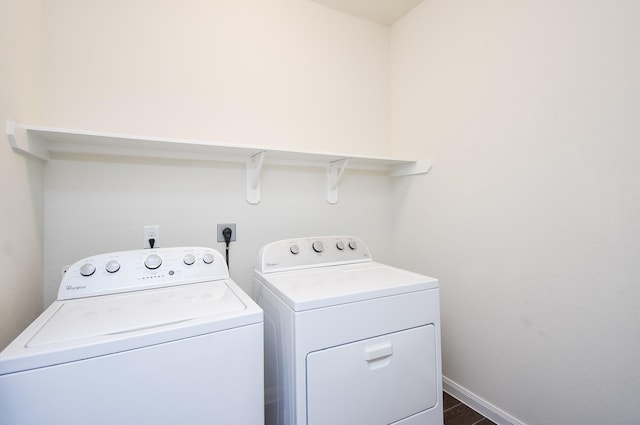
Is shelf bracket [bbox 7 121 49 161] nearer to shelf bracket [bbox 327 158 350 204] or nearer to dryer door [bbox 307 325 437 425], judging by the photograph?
dryer door [bbox 307 325 437 425]

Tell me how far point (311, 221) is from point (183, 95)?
105 cm

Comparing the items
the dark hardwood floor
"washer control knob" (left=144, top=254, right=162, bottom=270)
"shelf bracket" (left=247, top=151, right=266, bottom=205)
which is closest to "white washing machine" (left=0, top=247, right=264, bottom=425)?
"washer control knob" (left=144, top=254, right=162, bottom=270)

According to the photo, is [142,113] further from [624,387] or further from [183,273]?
[624,387]

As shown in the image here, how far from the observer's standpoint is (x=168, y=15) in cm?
151

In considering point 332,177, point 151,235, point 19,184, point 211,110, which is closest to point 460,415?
point 332,177

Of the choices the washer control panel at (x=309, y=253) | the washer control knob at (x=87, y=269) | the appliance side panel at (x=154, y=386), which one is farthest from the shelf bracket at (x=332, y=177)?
the washer control knob at (x=87, y=269)

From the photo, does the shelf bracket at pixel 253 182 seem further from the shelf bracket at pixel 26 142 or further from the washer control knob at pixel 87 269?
Answer: the shelf bracket at pixel 26 142

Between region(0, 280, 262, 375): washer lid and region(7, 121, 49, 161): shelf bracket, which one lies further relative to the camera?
region(7, 121, 49, 161): shelf bracket

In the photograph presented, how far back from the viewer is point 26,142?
43.2 inches

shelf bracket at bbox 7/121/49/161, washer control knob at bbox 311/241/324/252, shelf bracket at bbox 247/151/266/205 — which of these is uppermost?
shelf bracket at bbox 7/121/49/161

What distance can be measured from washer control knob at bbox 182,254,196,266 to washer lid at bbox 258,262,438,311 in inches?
13.1

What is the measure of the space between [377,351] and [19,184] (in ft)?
5.04

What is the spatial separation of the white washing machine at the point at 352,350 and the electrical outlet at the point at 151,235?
24.3 inches

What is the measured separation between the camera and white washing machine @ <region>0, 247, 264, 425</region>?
2.14ft
